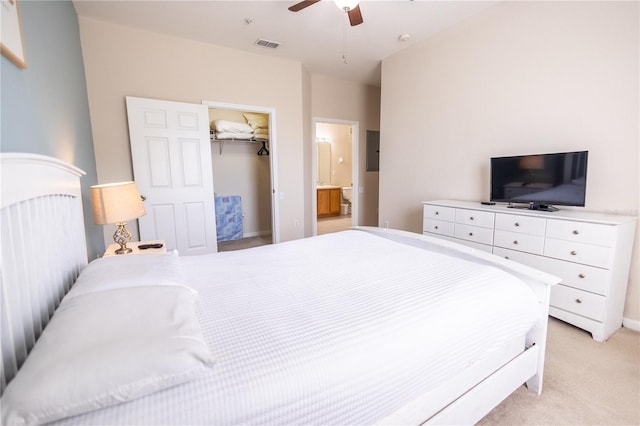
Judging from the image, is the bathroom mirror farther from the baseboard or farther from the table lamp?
the baseboard

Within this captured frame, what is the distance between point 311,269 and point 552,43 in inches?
114

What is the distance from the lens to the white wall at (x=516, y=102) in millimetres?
2092

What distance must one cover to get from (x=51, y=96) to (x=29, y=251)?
138cm

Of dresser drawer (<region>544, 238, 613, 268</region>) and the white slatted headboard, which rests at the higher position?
the white slatted headboard

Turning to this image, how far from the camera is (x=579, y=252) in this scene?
1997mm

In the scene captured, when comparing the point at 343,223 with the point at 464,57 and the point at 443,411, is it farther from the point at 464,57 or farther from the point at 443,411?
the point at 443,411

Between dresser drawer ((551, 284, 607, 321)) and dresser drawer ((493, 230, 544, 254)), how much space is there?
0.32 m

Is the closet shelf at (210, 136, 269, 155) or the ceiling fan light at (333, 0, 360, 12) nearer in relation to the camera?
the ceiling fan light at (333, 0, 360, 12)

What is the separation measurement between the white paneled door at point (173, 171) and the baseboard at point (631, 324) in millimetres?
4185

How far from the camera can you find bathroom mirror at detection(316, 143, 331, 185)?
7.78 m

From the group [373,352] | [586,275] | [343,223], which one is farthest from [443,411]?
[343,223]

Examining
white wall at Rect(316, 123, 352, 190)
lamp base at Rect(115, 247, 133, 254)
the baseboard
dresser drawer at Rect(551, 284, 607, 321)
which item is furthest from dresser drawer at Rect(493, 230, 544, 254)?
white wall at Rect(316, 123, 352, 190)

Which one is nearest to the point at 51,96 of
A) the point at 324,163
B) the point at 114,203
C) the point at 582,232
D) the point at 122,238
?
the point at 114,203

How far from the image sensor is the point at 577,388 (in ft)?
5.08
